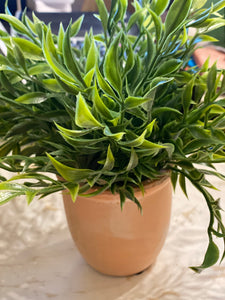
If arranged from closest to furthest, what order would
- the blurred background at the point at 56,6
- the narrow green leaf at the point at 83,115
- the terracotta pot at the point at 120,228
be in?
the narrow green leaf at the point at 83,115, the terracotta pot at the point at 120,228, the blurred background at the point at 56,6

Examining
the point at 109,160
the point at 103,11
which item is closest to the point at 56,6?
the point at 103,11

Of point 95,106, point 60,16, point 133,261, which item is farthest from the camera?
point 60,16

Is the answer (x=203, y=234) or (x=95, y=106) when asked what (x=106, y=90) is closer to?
(x=95, y=106)

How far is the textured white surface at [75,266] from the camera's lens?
1.17 ft

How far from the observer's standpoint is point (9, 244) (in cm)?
42

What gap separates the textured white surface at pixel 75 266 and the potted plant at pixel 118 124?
37 millimetres

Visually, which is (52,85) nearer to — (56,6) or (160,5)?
(160,5)

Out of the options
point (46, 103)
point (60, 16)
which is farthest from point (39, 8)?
point (46, 103)

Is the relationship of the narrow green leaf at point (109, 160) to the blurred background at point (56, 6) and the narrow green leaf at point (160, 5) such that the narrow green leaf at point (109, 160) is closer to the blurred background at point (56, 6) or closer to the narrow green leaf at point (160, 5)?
the narrow green leaf at point (160, 5)

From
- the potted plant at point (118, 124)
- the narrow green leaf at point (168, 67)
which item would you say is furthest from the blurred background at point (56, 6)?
the narrow green leaf at point (168, 67)

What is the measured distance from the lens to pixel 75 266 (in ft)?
1.27

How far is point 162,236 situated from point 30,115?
0.17 m

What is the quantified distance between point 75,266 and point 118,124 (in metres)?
0.20

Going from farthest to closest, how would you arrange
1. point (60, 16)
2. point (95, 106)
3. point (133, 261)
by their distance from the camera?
point (60, 16) → point (133, 261) → point (95, 106)
